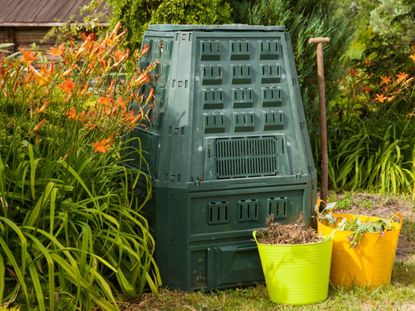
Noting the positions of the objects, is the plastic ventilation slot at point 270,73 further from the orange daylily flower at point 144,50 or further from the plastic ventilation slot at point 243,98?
the orange daylily flower at point 144,50

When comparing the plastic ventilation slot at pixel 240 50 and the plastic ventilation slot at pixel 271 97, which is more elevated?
the plastic ventilation slot at pixel 240 50

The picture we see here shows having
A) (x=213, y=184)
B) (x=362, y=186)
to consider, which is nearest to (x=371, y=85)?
(x=362, y=186)

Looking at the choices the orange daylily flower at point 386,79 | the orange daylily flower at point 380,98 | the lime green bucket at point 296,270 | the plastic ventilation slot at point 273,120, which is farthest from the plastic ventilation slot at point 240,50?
the orange daylily flower at point 386,79

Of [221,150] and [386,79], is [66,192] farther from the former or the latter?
[386,79]

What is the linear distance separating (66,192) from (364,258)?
1.65 meters

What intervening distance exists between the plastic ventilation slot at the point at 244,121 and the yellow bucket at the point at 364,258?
28.6 inches

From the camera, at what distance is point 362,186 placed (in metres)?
7.43

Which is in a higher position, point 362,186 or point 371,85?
point 371,85

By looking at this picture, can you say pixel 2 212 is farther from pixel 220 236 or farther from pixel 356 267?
pixel 356 267

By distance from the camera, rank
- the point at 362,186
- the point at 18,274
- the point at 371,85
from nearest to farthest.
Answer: the point at 18,274 → the point at 362,186 → the point at 371,85

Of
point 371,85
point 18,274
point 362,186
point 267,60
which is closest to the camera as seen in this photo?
point 18,274

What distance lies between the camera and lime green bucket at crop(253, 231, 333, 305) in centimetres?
423

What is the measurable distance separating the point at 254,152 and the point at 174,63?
667mm

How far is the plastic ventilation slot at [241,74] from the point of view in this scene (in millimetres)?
4531
